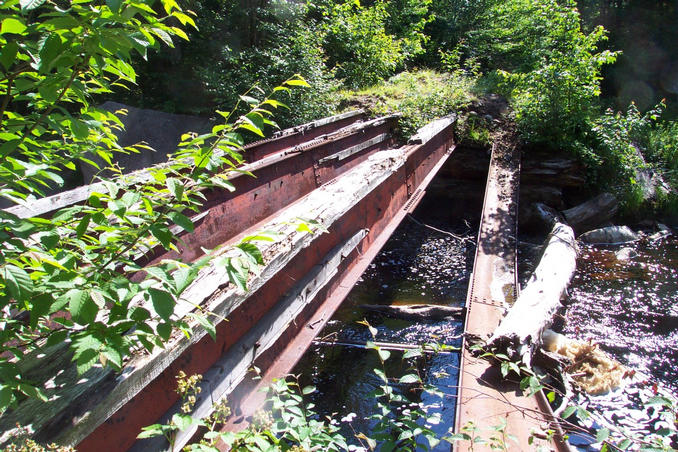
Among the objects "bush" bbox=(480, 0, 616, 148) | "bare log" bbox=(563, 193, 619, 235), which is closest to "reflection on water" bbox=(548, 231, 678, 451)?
"bare log" bbox=(563, 193, 619, 235)

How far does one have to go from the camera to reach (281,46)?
403 inches

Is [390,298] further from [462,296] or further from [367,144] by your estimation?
[367,144]

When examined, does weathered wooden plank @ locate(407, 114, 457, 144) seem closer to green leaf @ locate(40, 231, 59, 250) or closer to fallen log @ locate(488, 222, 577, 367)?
fallen log @ locate(488, 222, 577, 367)

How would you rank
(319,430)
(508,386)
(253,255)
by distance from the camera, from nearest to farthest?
1. (253,255)
2. (319,430)
3. (508,386)

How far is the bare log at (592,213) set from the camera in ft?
28.6

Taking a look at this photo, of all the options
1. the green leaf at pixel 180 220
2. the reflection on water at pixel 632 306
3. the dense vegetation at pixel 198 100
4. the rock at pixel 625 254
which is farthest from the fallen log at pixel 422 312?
the rock at pixel 625 254

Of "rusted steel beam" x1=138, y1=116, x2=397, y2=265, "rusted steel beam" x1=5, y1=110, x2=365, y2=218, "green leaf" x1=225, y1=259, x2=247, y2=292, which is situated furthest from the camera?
"rusted steel beam" x1=138, y1=116, x2=397, y2=265

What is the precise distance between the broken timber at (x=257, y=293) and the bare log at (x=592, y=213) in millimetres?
4615

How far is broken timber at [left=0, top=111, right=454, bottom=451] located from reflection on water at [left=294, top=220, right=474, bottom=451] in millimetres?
902

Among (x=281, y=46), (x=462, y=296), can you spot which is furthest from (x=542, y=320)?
(x=281, y=46)

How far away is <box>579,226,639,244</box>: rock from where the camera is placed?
840cm

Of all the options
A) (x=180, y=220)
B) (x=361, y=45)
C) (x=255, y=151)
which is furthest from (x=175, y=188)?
(x=361, y=45)

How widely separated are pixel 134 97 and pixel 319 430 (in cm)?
1444

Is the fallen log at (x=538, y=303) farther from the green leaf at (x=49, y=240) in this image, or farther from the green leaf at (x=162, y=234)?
the green leaf at (x=49, y=240)
